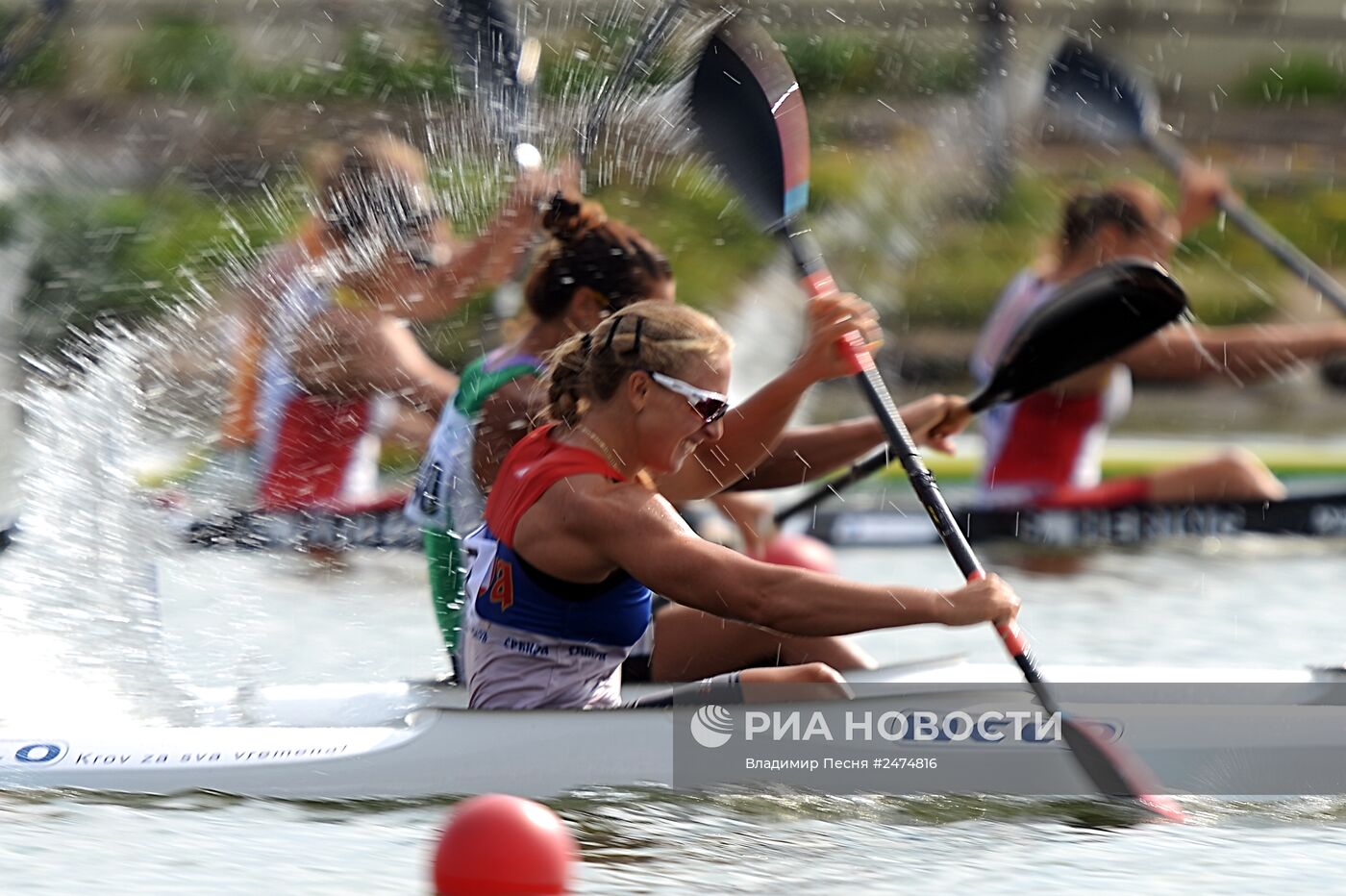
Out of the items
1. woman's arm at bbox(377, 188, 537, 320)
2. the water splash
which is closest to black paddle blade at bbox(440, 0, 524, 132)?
woman's arm at bbox(377, 188, 537, 320)

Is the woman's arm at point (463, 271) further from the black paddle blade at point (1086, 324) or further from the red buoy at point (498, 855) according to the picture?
the red buoy at point (498, 855)

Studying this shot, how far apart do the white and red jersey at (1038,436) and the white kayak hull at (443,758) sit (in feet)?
10.5

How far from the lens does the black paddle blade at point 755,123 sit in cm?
466

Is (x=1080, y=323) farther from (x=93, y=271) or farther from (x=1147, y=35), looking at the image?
(x=1147, y=35)

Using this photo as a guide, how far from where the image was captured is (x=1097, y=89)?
775 centimetres

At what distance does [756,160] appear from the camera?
186 inches

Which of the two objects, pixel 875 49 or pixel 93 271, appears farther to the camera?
pixel 875 49

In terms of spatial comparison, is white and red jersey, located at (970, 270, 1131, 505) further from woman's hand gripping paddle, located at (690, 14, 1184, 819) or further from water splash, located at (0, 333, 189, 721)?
water splash, located at (0, 333, 189, 721)

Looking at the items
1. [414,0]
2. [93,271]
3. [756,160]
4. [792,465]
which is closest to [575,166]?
[756,160]

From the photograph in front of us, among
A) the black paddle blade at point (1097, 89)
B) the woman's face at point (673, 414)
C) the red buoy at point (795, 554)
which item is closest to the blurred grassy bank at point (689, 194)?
the black paddle blade at point (1097, 89)

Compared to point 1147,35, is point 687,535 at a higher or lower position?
lower

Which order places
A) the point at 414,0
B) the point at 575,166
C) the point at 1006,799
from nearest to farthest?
the point at 1006,799 < the point at 575,166 < the point at 414,0

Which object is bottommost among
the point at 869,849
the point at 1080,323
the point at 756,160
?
the point at 869,849

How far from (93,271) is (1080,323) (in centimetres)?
792
